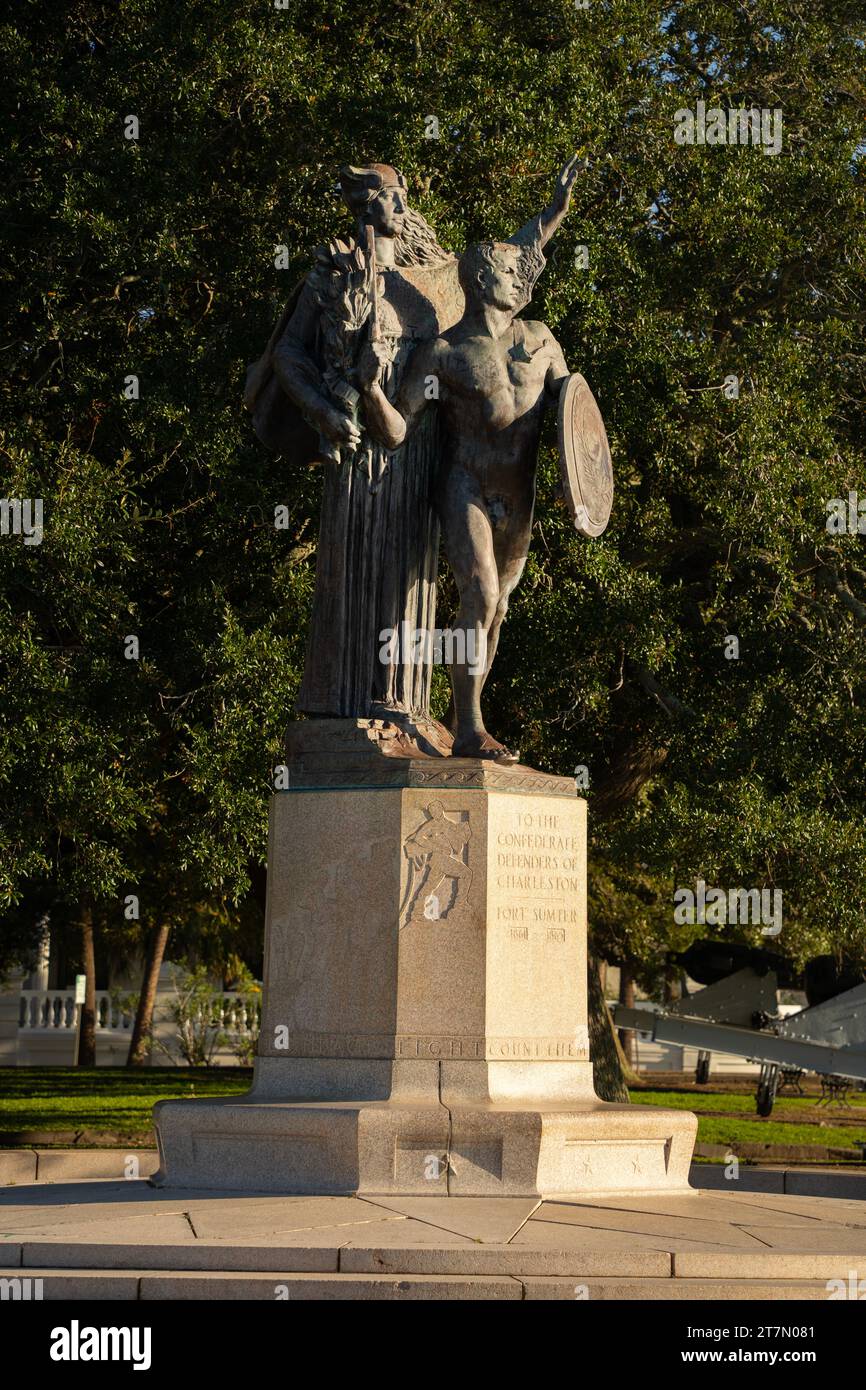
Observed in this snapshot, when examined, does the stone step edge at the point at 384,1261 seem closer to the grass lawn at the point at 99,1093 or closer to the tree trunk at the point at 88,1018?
the grass lawn at the point at 99,1093

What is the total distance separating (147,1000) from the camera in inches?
1258

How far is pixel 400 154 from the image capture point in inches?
606

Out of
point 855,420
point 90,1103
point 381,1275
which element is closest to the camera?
point 381,1275

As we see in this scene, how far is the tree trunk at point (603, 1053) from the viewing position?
65.6ft

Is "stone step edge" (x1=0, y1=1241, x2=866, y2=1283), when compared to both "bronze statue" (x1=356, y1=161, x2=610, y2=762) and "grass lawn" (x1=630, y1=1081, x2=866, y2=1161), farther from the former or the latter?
"grass lawn" (x1=630, y1=1081, x2=866, y2=1161)

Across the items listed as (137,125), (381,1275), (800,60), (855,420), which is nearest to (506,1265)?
(381,1275)

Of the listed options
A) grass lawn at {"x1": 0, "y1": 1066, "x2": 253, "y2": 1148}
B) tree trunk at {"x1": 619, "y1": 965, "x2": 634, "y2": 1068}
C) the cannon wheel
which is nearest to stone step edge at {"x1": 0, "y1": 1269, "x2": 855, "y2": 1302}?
grass lawn at {"x1": 0, "y1": 1066, "x2": 253, "y2": 1148}

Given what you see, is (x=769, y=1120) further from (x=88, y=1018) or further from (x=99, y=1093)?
(x=88, y=1018)

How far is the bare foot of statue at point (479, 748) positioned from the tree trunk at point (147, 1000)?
20869 mm

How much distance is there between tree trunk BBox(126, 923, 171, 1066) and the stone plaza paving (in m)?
22.4

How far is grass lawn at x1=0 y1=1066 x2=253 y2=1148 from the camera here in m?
18.6

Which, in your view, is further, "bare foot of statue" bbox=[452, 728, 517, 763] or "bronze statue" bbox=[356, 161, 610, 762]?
"bronze statue" bbox=[356, 161, 610, 762]

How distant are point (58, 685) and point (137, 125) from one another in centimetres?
501

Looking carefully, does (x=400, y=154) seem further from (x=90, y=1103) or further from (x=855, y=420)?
(x=90, y=1103)
